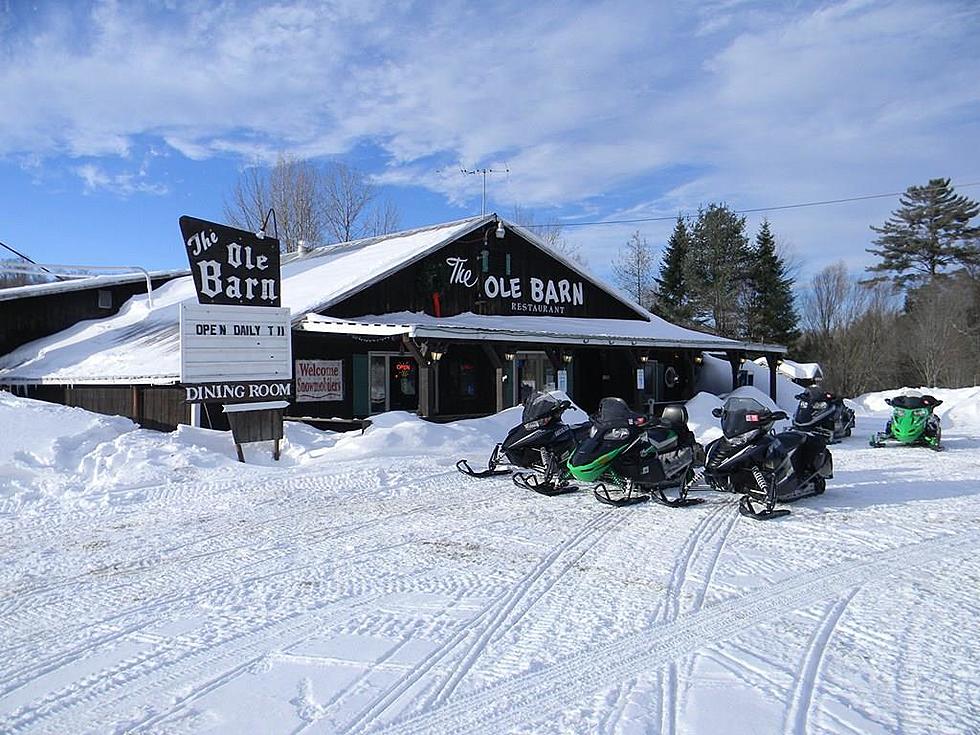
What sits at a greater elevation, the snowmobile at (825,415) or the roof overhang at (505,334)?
the roof overhang at (505,334)

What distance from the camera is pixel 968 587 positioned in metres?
4.16

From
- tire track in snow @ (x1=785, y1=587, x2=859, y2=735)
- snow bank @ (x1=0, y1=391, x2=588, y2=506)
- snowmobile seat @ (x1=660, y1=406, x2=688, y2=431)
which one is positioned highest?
snowmobile seat @ (x1=660, y1=406, x2=688, y2=431)

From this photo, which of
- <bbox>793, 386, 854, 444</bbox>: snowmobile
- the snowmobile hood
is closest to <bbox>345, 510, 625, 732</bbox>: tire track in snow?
<bbox>793, 386, 854, 444</bbox>: snowmobile

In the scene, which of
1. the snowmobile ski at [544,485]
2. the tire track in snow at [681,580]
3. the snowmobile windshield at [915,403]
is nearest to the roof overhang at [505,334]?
the snowmobile ski at [544,485]

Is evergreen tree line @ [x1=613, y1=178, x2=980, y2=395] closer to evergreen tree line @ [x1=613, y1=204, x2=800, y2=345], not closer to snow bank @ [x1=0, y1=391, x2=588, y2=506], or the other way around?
evergreen tree line @ [x1=613, y1=204, x2=800, y2=345]

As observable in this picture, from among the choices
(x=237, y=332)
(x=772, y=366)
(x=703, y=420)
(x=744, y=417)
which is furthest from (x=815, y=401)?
(x=237, y=332)

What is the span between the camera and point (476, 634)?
3.43 m

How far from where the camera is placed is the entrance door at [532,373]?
54.9ft

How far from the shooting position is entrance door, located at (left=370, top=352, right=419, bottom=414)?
47.7ft

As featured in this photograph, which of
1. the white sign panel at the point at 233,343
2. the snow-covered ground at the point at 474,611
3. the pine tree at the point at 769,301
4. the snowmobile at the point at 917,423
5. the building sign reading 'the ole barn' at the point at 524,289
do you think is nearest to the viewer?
the snow-covered ground at the point at 474,611

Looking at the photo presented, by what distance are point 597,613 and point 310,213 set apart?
3290 cm

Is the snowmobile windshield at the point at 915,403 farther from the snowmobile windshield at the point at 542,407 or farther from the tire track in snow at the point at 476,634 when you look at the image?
the tire track in snow at the point at 476,634

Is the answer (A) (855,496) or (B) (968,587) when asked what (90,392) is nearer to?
(A) (855,496)

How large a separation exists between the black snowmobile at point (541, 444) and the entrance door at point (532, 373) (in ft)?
28.2
